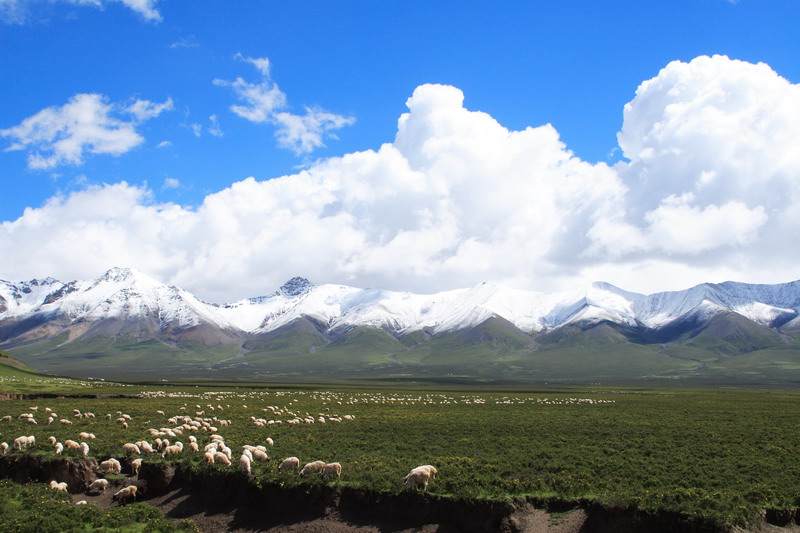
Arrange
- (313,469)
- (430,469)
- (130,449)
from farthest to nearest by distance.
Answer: (130,449), (313,469), (430,469)

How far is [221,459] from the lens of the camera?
1136 inches

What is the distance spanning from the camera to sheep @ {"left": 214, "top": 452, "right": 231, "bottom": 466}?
28.7m

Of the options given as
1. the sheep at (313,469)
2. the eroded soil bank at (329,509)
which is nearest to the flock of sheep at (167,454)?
the sheep at (313,469)

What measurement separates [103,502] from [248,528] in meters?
8.01

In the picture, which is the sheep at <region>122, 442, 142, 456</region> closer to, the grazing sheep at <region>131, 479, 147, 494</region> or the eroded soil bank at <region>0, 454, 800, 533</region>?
the eroded soil bank at <region>0, 454, 800, 533</region>

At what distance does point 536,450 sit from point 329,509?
45.7 feet

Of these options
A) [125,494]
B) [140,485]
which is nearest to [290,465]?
[125,494]

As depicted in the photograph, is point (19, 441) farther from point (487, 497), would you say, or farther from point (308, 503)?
point (487, 497)

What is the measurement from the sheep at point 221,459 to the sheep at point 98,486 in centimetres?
539

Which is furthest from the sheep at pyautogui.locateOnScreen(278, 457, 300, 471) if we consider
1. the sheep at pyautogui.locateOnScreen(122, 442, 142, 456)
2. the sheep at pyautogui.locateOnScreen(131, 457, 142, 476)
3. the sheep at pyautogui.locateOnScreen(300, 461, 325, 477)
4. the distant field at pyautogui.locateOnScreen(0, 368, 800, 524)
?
the sheep at pyautogui.locateOnScreen(122, 442, 142, 456)

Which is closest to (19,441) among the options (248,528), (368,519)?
(248,528)

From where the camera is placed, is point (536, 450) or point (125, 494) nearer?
point (125, 494)

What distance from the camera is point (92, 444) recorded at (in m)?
33.3

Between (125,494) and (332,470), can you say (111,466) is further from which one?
(332,470)
